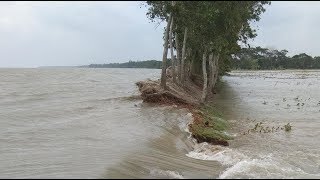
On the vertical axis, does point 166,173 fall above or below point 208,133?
above

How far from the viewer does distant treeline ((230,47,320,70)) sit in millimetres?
161875

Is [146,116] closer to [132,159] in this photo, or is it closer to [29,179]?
[132,159]

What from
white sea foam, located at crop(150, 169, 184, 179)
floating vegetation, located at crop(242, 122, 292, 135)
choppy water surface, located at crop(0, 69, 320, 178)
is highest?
white sea foam, located at crop(150, 169, 184, 179)

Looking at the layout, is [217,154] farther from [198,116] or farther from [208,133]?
[198,116]

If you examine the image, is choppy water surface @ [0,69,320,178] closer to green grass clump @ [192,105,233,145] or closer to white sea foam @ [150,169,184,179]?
white sea foam @ [150,169,184,179]

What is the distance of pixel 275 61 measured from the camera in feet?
559

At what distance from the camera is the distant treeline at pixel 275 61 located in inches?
6373

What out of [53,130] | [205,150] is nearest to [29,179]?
[205,150]

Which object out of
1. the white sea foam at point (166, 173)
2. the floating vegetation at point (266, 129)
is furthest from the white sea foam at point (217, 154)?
the floating vegetation at point (266, 129)

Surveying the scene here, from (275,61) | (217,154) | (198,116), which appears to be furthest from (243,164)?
(275,61)

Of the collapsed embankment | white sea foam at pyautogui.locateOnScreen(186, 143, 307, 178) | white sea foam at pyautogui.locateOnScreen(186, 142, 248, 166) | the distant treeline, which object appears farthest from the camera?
the distant treeline

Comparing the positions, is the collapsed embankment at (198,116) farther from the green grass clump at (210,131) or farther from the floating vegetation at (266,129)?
the floating vegetation at (266,129)

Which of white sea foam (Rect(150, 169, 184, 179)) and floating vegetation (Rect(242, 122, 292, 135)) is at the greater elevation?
white sea foam (Rect(150, 169, 184, 179))

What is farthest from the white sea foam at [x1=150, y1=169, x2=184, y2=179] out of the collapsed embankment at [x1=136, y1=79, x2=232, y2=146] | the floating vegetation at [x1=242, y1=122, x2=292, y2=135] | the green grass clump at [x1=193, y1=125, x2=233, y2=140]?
the floating vegetation at [x1=242, y1=122, x2=292, y2=135]
